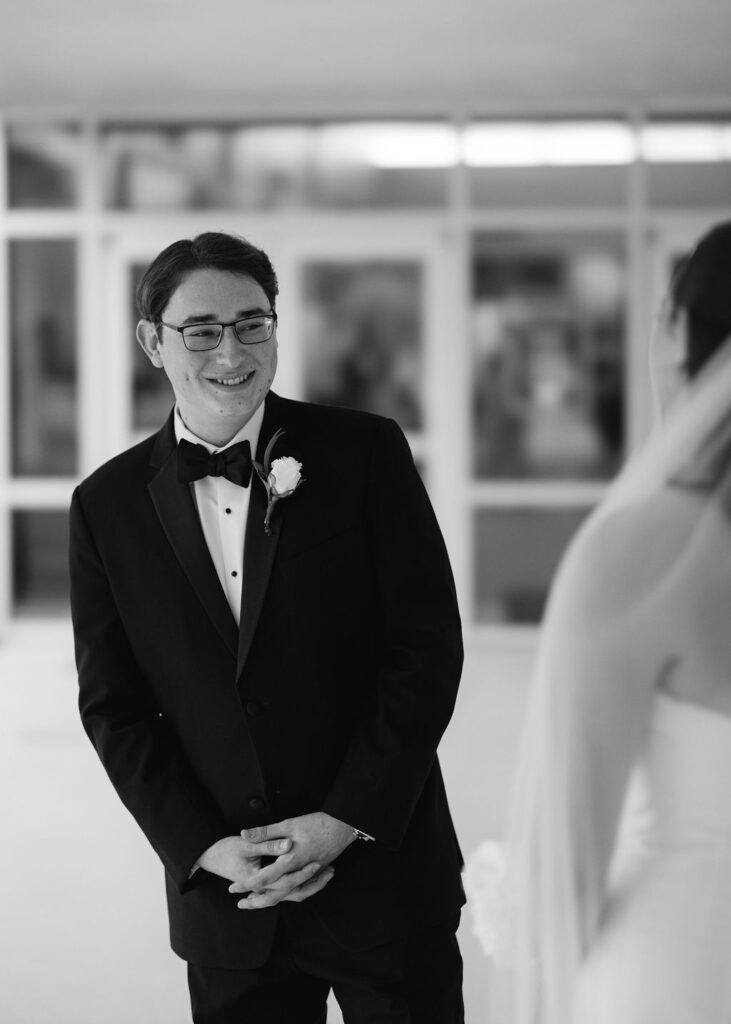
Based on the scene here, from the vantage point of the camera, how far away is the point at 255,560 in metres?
1.70

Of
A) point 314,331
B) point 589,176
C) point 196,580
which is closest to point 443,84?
point 589,176

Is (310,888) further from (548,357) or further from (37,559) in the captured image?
(37,559)

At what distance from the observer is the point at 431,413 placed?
7977 millimetres

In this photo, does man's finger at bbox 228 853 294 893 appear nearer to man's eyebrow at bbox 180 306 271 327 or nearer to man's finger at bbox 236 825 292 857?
man's finger at bbox 236 825 292 857

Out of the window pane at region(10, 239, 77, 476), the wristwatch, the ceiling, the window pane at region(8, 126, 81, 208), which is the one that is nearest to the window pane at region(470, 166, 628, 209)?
the ceiling

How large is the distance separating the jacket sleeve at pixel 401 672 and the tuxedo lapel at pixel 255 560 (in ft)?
0.50

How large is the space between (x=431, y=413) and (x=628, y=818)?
6.73m

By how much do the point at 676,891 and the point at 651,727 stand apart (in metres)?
0.20

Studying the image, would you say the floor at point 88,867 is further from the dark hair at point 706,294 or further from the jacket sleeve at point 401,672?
the dark hair at point 706,294

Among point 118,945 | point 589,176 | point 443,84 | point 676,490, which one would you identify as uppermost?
point 443,84

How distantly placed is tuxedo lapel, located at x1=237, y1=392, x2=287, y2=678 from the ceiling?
500 centimetres

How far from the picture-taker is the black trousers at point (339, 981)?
171 cm

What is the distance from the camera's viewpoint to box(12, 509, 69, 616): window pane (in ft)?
26.8

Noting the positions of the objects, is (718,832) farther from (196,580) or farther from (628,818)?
(196,580)
